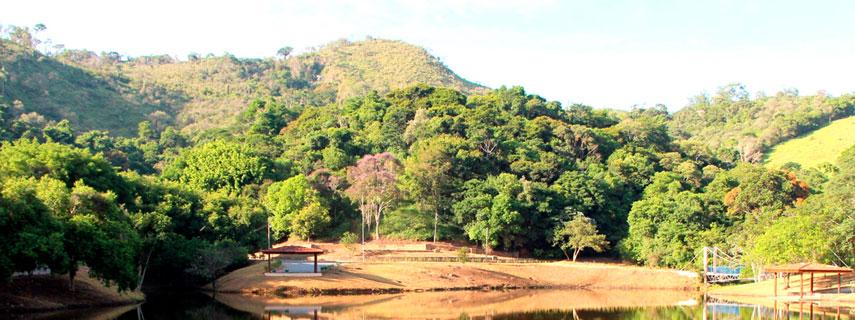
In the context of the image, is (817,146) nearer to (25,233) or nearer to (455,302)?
(455,302)

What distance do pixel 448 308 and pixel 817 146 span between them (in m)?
87.8

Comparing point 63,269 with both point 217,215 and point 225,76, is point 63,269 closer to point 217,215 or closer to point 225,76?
point 217,215

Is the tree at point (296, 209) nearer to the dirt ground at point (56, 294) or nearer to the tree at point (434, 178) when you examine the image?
the tree at point (434, 178)

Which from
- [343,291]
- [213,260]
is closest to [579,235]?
[343,291]

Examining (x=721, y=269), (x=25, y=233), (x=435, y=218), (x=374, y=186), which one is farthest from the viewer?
(x=435, y=218)

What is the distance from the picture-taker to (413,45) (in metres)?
187

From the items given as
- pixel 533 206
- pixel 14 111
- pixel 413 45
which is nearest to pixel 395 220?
pixel 533 206

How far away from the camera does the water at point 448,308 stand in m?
37.1

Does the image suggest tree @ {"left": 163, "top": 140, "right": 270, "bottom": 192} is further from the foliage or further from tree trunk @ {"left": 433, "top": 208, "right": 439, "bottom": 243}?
tree trunk @ {"left": 433, "top": 208, "right": 439, "bottom": 243}

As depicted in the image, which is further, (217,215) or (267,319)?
(217,215)

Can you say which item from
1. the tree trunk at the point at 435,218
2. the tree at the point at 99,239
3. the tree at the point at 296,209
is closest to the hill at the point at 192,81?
the tree at the point at 296,209

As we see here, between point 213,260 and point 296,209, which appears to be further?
point 296,209

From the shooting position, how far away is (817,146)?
112m

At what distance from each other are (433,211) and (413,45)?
121 metres
